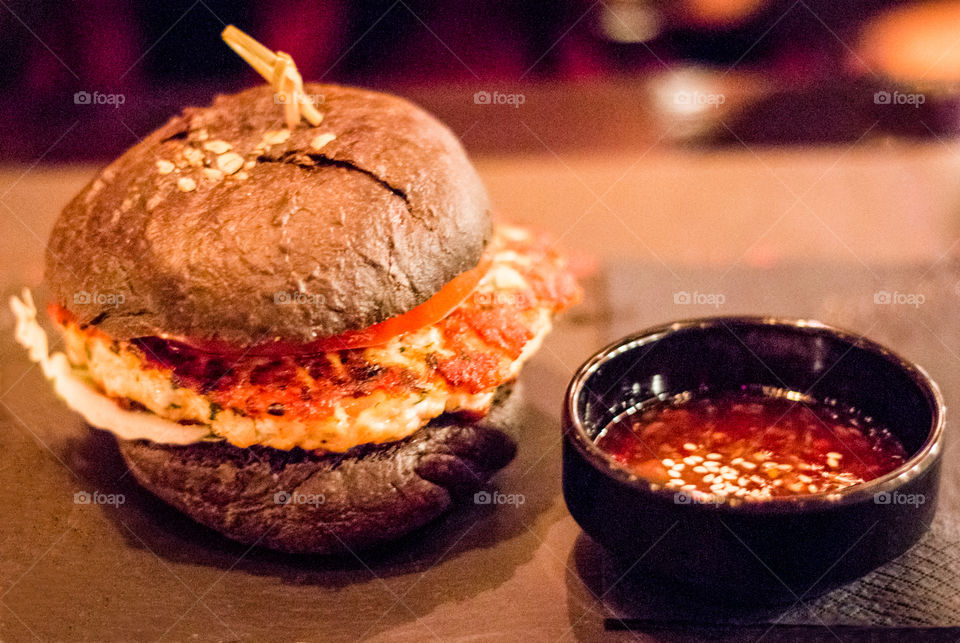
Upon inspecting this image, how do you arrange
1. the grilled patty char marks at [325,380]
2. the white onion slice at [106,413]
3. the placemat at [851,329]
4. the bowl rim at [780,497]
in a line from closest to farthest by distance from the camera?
the bowl rim at [780,497] < the placemat at [851,329] < the grilled patty char marks at [325,380] < the white onion slice at [106,413]

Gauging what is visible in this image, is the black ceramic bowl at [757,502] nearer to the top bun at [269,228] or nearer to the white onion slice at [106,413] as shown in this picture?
the top bun at [269,228]

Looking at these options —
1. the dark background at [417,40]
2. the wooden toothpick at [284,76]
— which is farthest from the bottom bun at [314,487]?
the dark background at [417,40]

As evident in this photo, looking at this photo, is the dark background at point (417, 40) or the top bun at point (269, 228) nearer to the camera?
the top bun at point (269, 228)

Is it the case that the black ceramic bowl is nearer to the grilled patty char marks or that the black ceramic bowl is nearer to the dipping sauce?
the dipping sauce

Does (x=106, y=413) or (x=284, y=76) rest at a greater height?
(x=284, y=76)

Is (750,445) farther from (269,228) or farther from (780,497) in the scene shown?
(269,228)

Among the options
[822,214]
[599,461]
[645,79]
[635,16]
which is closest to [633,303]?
[822,214]

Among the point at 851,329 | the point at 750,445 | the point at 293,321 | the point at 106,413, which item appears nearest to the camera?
the point at 293,321

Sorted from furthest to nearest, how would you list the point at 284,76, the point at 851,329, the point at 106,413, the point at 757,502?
the point at 851,329
the point at 106,413
the point at 284,76
the point at 757,502

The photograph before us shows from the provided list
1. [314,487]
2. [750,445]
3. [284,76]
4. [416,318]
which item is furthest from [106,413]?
[750,445]
